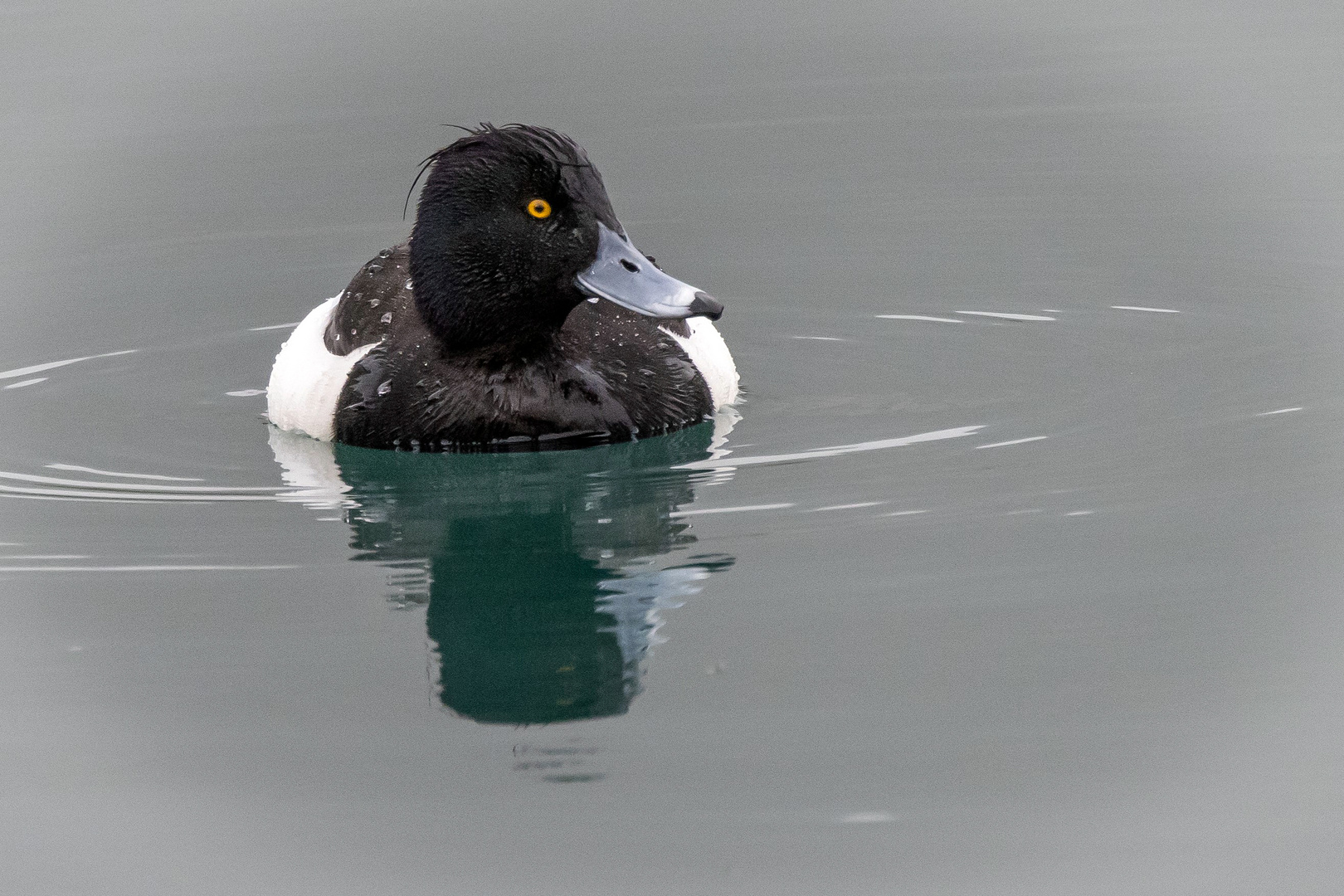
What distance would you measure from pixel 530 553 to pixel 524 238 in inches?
65.9

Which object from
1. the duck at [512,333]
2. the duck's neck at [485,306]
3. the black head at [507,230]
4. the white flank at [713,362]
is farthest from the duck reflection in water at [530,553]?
the black head at [507,230]

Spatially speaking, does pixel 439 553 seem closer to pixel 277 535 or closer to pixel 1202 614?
pixel 277 535

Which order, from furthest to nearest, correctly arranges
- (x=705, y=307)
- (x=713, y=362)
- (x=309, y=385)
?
(x=713, y=362) → (x=309, y=385) → (x=705, y=307)

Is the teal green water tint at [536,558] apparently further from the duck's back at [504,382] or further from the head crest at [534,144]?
the head crest at [534,144]

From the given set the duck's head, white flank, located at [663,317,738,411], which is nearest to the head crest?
the duck's head

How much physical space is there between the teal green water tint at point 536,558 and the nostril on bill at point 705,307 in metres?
0.64

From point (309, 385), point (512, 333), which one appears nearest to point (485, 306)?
point (512, 333)

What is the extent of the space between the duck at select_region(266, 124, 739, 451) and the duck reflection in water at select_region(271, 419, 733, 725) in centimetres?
12

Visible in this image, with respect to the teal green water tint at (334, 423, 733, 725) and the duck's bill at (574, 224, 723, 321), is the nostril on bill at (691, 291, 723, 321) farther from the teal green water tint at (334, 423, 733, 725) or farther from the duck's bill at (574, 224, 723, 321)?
the teal green water tint at (334, 423, 733, 725)

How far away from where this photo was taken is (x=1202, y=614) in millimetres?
7062

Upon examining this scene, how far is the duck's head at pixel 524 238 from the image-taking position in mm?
8977

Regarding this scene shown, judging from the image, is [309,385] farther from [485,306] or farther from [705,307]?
[705,307]

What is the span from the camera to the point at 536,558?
7.86 m

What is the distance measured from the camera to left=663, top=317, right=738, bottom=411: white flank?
972 cm
